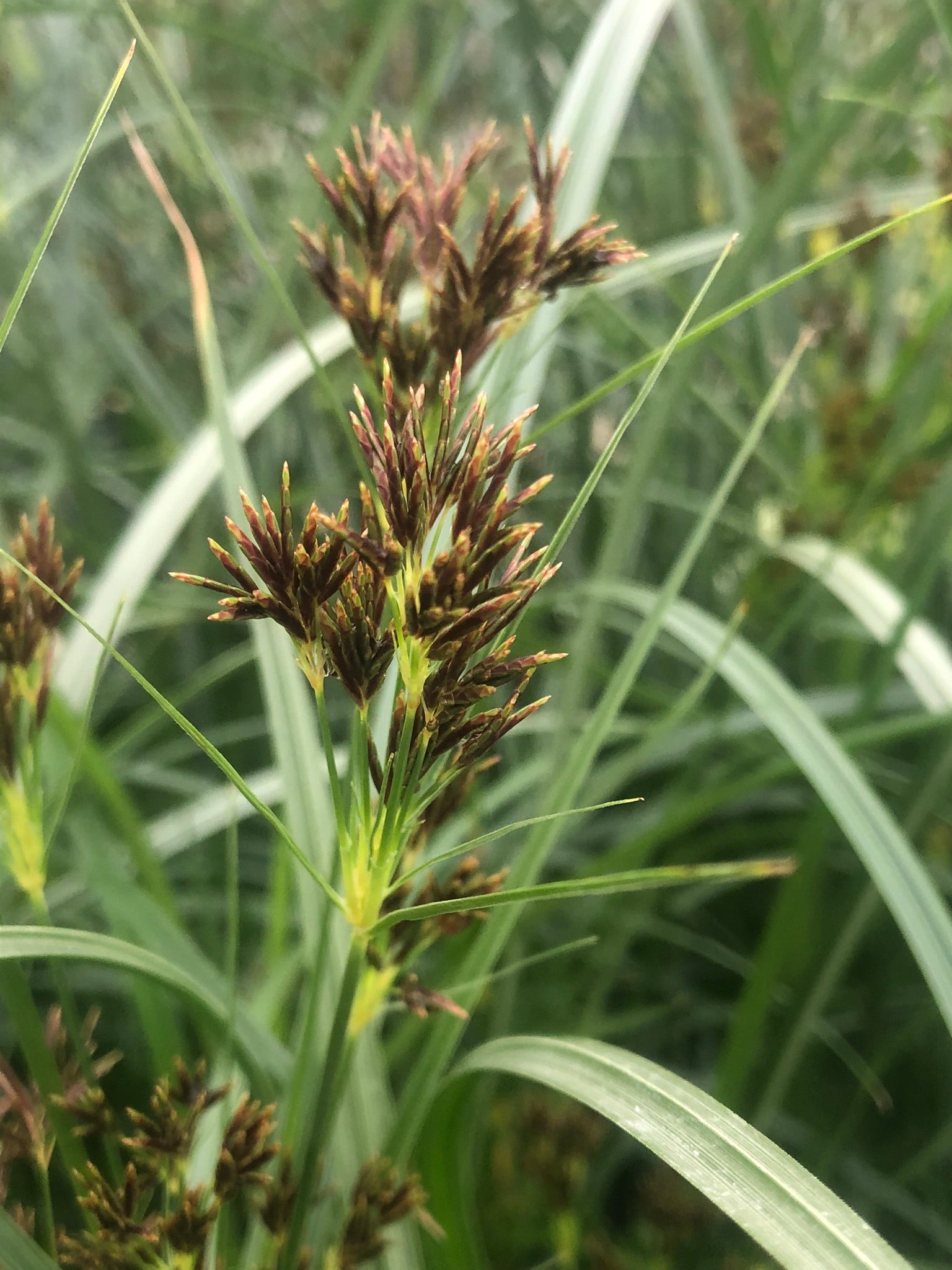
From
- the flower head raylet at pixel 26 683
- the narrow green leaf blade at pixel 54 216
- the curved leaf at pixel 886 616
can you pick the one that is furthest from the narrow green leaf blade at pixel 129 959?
the curved leaf at pixel 886 616

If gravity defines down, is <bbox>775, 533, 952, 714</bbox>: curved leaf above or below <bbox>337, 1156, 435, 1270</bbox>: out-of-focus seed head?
above

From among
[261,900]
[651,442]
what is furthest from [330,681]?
[651,442]

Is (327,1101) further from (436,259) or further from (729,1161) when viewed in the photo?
(436,259)

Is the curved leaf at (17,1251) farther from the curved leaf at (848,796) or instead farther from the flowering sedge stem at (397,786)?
the curved leaf at (848,796)

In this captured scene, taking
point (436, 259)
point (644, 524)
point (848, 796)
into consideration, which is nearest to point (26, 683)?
point (436, 259)

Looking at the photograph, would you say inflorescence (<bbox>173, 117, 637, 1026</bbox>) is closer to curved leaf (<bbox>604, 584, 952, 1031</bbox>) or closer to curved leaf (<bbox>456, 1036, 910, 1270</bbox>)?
curved leaf (<bbox>456, 1036, 910, 1270</bbox>)

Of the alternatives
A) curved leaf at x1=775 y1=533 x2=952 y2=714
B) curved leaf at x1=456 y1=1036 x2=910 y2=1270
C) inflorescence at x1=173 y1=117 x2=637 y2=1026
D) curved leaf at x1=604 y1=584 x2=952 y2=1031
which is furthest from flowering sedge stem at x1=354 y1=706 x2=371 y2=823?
curved leaf at x1=775 y1=533 x2=952 y2=714
